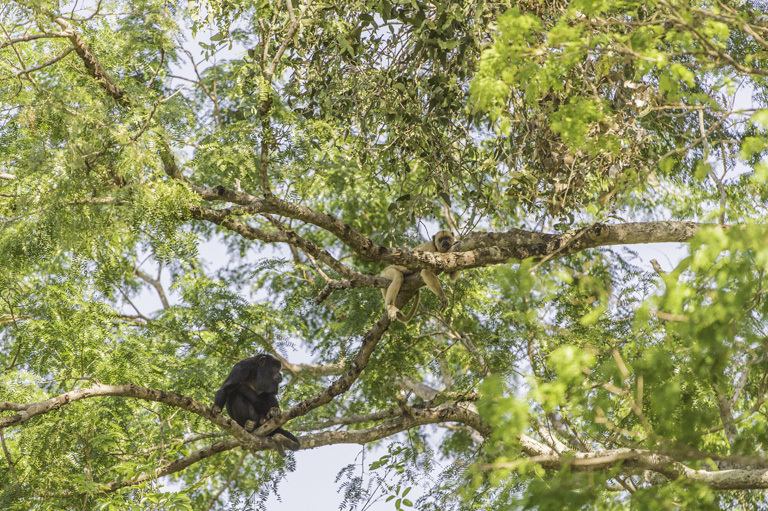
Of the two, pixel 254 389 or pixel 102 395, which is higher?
pixel 254 389

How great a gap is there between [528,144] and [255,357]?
3573 mm

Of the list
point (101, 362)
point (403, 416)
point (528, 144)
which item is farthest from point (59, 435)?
point (528, 144)

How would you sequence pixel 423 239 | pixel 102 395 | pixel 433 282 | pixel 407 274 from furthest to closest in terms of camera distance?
1. pixel 423 239
2. pixel 433 282
3. pixel 407 274
4. pixel 102 395

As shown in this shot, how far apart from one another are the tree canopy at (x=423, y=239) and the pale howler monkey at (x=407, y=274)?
13cm

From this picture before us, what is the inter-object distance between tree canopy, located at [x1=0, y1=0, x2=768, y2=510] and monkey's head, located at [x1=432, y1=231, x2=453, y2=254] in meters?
0.46

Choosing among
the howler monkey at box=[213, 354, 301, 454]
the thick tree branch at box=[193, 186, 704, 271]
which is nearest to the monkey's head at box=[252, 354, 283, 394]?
the howler monkey at box=[213, 354, 301, 454]

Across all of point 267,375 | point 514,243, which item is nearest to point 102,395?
point 267,375

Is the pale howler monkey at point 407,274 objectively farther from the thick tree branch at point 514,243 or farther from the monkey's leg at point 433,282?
the thick tree branch at point 514,243

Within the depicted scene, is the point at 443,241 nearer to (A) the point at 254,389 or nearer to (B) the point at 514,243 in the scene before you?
(B) the point at 514,243

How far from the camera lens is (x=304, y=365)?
10.1m

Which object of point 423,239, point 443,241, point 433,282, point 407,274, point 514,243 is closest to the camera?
point 514,243

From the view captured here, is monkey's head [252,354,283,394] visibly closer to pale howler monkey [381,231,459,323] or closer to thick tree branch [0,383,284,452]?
pale howler monkey [381,231,459,323]

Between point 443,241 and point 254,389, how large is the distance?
253 centimetres

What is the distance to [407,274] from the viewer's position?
6750 mm
